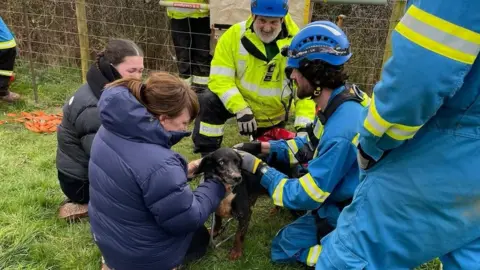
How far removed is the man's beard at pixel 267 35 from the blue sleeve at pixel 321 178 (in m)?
1.79

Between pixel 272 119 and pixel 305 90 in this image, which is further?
pixel 272 119

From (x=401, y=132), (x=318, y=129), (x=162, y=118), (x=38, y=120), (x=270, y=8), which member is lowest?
(x=38, y=120)

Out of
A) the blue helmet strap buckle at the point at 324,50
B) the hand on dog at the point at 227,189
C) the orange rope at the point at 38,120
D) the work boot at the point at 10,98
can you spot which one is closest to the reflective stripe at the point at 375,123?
the blue helmet strap buckle at the point at 324,50

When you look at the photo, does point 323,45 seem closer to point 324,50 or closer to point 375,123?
point 324,50

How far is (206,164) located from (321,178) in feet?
3.11

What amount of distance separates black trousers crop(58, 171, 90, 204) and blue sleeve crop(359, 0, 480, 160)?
9.69 ft

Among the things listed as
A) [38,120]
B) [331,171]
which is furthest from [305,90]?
[38,120]

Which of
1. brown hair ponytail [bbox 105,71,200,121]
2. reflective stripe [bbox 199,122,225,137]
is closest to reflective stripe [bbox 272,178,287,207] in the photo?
brown hair ponytail [bbox 105,71,200,121]

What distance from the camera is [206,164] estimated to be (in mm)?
3412

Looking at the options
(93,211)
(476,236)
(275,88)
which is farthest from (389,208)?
(275,88)

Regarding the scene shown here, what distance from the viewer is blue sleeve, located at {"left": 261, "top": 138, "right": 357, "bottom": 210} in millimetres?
2857

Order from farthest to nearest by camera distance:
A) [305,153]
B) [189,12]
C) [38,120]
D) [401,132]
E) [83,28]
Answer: [83,28], [189,12], [38,120], [305,153], [401,132]

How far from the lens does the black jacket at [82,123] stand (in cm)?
345

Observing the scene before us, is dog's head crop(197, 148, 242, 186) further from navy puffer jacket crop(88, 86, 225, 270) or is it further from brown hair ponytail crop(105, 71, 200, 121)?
brown hair ponytail crop(105, 71, 200, 121)
